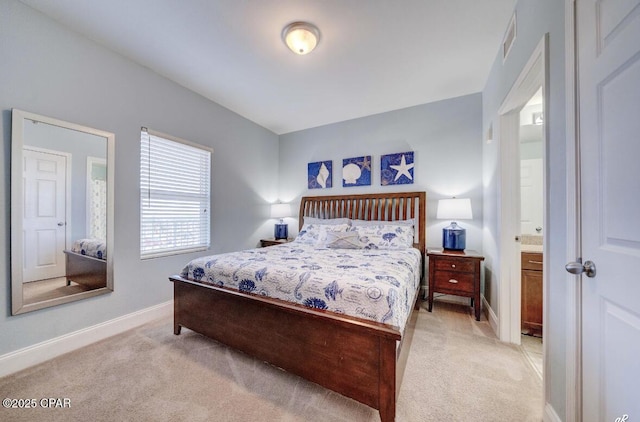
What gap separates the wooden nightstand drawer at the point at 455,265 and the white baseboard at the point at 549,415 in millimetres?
1457

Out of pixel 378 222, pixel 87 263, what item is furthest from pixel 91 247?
pixel 378 222

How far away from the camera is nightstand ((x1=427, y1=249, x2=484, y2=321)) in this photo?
8.58 ft

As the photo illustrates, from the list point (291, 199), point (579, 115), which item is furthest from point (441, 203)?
point (291, 199)

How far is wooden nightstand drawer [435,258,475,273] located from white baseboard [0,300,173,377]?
331cm

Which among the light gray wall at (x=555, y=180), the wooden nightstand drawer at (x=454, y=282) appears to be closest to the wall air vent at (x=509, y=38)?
the light gray wall at (x=555, y=180)

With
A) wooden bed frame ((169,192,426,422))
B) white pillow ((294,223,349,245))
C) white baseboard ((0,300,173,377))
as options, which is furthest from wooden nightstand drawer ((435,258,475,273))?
white baseboard ((0,300,173,377))

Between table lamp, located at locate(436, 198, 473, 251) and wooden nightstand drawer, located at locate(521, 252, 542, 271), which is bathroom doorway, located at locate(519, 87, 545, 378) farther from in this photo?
table lamp, located at locate(436, 198, 473, 251)

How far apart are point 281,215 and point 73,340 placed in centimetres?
291

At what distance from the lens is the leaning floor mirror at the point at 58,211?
1812 mm

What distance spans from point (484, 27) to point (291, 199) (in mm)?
3509

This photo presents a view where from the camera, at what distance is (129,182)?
8.16 ft

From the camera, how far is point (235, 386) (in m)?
1.62

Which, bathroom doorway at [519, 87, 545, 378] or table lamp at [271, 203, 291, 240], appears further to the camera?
table lamp at [271, 203, 291, 240]

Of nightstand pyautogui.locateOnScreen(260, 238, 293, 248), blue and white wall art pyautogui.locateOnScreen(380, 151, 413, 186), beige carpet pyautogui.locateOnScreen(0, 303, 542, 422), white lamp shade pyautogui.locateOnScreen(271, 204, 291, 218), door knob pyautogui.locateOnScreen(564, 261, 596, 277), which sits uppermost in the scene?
blue and white wall art pyautogui.locateOnScreen(380, 151, 413, 186)
